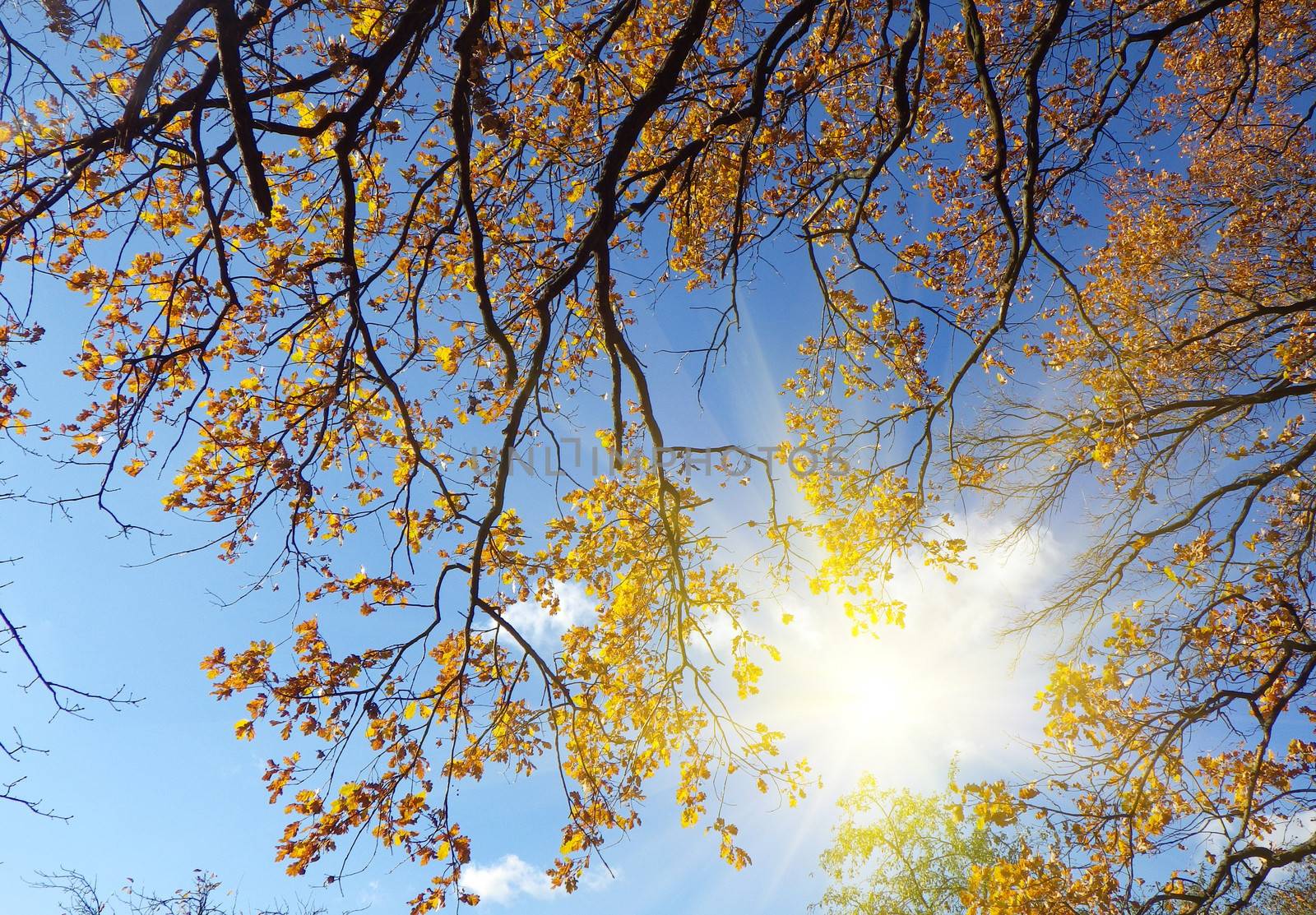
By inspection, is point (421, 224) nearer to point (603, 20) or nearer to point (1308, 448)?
point (603, 20)

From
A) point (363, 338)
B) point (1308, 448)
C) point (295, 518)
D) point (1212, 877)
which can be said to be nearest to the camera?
point (363, 338)

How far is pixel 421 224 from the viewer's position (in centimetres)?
524

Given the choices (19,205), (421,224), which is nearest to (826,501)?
(421,224)

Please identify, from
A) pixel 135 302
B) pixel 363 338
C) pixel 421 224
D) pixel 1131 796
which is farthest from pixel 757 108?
pixel 1131 796

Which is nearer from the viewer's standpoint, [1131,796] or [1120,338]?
[1131,796]

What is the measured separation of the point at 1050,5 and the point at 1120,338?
12.9ft

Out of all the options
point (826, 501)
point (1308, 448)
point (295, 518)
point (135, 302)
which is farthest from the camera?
point (826, 501)

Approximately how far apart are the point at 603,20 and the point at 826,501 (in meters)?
5.21

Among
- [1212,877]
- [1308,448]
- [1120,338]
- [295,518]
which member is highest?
[1120,338]

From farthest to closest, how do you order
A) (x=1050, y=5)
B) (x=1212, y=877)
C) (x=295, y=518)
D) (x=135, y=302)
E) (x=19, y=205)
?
(x=1050, y=5) < (x=1212, y=877) < (x=135, y=302) < (x=295, y=518) < (x=19, y=205)

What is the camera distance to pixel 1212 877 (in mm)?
4754

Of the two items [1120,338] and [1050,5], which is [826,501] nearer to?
[1120,338]

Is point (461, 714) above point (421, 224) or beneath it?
beneath

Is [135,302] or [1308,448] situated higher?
[135,302]
